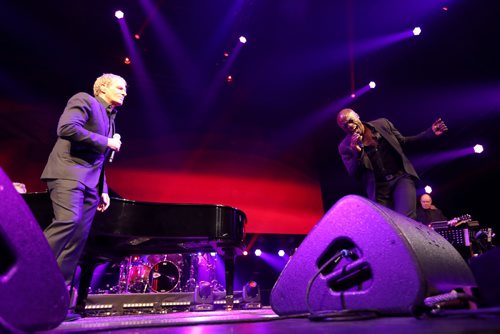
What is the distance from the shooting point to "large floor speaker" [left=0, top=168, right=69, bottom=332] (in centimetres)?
99

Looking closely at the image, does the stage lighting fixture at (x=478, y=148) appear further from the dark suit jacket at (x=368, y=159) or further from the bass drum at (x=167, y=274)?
the bass drum at (x=167, y=274)

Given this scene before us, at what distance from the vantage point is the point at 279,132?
7949 millimetres

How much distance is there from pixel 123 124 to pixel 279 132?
326 cm

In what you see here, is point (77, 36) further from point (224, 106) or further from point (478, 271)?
point (478, 271)

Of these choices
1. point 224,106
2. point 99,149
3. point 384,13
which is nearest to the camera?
point 99,149

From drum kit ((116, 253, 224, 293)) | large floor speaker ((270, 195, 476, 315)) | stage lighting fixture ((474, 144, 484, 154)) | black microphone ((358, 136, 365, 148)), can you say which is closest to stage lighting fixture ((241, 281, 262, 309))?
drum kit ((116, 253, 224, 293))

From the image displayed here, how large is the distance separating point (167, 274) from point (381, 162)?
13.5 feet

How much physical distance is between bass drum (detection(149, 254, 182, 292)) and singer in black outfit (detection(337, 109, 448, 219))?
3757mm

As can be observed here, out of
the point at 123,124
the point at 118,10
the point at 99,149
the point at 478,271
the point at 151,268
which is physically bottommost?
the point at 478,271

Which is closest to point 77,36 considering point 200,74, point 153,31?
point 153,31

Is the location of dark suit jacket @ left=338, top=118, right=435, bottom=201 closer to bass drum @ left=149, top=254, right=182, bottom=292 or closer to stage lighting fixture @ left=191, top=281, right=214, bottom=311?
stage lighting fixture @ left=191, top=281, right=214, bottom=311

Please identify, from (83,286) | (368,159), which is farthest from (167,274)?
(368,159)

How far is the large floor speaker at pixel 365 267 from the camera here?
1137 mm

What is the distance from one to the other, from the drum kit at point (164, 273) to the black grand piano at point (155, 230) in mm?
1515
